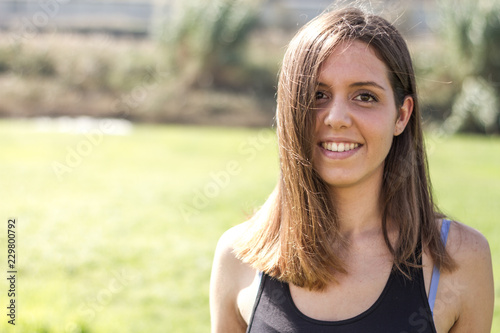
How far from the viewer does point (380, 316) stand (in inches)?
71.4

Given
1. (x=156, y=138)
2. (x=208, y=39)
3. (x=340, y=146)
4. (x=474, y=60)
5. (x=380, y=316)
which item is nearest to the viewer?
(x=380, y=316)

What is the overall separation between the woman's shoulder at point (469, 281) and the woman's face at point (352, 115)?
349mm

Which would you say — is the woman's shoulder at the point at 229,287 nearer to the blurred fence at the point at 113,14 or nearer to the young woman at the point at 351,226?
the young woman at the point at 351,226

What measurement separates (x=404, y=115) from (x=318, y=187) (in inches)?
14.6

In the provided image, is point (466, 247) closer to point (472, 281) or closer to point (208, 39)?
point (472, 281)

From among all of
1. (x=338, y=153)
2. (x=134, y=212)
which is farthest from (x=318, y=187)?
(x=134, y=212)

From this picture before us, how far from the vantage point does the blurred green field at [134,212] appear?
4.89 m

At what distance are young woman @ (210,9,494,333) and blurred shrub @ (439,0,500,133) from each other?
1354cm

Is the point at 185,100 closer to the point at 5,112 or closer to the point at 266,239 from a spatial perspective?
the point at 5,112

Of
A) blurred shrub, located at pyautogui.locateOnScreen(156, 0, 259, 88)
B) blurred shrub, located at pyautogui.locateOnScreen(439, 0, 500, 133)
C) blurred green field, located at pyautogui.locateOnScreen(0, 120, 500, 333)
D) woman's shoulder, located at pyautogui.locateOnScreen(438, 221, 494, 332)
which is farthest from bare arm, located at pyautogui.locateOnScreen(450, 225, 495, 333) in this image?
blurred shrub, located at pyautogui.locateOnScreen(156, 0, 259, 88)

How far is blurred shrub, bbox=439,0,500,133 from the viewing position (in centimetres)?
1485

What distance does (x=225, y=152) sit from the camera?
40.0 feet

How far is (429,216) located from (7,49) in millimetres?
19217

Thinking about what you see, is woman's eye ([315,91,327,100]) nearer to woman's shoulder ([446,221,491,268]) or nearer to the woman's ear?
the woman's ear
